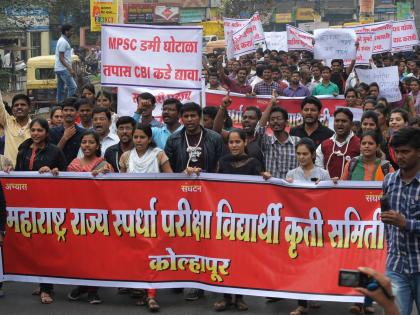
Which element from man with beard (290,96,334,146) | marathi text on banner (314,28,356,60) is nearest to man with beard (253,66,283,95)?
marathi text on banner (314,28,356,60)

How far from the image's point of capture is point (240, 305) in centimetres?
752

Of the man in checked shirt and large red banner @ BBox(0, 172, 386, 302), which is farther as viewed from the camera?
large red banner @ BBox(0, 172, 386, 302)

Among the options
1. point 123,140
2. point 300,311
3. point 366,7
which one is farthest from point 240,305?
point 366,7

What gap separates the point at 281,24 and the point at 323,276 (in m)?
82.2

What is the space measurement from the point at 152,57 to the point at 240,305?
3.44 m

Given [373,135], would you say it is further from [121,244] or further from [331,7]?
[331,7]

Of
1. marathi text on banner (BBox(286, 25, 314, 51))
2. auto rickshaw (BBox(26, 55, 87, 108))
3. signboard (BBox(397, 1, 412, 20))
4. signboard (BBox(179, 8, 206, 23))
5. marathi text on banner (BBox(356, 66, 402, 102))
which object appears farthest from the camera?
signboard (BBox(179, 8, 206, 23))

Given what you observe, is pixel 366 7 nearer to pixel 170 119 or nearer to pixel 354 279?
pixel 170 119

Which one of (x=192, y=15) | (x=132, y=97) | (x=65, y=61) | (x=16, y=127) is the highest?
(x=192, y=15)

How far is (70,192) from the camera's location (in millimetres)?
7828

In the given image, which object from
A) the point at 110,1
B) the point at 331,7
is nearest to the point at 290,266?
the point at 110,1

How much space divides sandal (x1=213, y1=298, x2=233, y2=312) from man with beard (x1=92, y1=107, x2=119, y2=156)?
2.17 m

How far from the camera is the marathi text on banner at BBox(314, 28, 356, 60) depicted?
16672mm

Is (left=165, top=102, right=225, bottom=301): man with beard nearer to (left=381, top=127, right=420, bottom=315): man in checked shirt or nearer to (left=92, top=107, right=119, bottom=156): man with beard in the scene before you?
(left=92, top=107, right=119, bottom=156): man with beard
